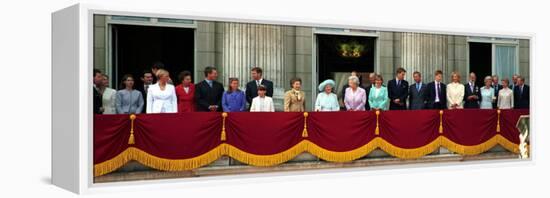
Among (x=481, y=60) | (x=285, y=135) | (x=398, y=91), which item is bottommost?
(x=285, y=135)

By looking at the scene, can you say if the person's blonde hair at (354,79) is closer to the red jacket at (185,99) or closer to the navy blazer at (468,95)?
the navy blazer at (468,95)

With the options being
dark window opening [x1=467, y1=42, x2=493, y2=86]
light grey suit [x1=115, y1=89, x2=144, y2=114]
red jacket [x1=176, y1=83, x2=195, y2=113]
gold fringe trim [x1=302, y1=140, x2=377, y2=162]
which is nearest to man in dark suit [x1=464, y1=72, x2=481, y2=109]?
dark window opening [x1=467, y1=42, x2=493, y2=86]

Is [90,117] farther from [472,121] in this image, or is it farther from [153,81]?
[472,121]

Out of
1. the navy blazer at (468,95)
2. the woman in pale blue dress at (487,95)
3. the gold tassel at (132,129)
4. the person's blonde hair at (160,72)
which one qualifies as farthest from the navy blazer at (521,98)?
the gold tassel at (132,129)

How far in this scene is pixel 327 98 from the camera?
15078 millimetres

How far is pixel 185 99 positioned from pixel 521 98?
716 cm

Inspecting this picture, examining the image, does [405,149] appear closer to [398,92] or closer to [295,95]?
[398,92]

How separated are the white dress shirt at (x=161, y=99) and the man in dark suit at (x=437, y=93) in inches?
199

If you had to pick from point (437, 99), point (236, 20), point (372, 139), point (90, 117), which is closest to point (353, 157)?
point (372, 139)

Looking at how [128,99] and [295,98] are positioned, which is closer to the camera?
[128,99]

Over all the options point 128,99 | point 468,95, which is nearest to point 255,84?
point 128,99

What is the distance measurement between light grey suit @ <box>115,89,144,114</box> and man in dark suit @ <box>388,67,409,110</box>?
4762mm

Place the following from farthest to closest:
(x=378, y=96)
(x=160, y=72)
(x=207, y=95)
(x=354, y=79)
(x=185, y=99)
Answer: (x=378, y=96) < (x=354, y=79) < (x=207, y=95) < (x=185, y=99) < (x=160, y=72)

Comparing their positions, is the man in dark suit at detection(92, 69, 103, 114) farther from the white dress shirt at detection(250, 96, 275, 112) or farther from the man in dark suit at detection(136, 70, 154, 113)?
the white dress shirt at detection(250, 96, 275, 112)
